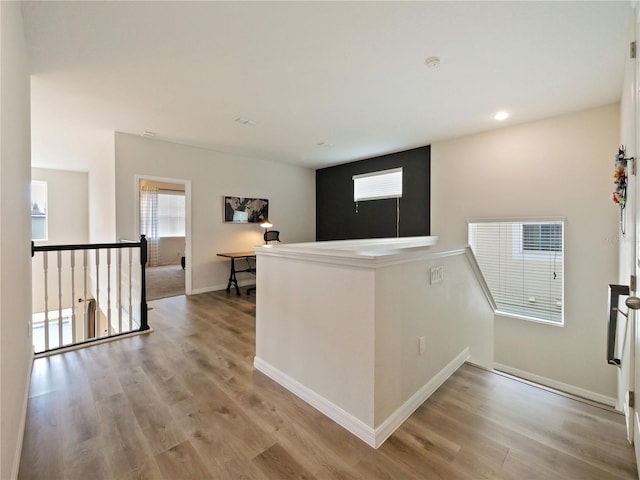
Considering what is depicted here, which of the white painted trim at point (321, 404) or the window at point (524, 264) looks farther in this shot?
the window at point (524, 264)

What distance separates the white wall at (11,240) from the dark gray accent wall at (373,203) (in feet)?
16.4

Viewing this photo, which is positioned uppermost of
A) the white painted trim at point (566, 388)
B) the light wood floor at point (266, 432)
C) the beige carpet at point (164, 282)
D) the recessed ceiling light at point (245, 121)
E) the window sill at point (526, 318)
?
the recessed ceiling light at point (245, 121)

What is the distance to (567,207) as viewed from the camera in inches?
142

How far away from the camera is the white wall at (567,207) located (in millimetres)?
3389

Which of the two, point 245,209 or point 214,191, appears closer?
point 214,191

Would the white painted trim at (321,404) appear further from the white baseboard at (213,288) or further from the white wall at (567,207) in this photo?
the white wall at (567,207)

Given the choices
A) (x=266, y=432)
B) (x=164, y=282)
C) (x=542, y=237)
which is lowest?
(x=266, y=432)

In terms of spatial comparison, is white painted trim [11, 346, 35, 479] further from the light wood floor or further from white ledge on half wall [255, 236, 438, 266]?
white ledge on half wall [255, 236, 438, 266]

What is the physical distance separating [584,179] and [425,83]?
2417mm

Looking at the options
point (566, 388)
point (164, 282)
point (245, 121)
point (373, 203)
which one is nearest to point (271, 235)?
point (373, 203)

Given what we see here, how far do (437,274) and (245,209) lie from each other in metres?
4.56

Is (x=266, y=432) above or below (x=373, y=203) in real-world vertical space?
below

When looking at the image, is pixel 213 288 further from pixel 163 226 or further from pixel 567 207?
pixel 567 207

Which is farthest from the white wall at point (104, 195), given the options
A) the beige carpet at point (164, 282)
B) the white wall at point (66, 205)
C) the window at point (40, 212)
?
the window at point (40, 212)
